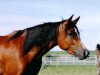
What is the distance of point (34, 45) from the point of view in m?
8.73

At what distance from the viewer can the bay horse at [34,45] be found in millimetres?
8500

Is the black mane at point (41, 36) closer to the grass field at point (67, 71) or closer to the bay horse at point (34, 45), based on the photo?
the bay horse at point (34, 45)

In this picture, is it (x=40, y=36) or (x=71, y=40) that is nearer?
(x=71, y=40)

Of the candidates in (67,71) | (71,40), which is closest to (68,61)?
(67,71)

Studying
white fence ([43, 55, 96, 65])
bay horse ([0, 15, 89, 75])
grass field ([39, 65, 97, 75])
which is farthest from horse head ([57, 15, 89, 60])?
white fence ([43, 55, 96, 65])

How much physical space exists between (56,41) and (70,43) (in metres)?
0.36

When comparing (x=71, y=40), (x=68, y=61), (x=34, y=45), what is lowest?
(x=68, y=61)

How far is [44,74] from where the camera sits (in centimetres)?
2034

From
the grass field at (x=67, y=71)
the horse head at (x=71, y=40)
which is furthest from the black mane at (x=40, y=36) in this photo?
the grass field at (x=67, y=71)

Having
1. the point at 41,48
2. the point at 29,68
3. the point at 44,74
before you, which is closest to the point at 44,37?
the point at 41,48

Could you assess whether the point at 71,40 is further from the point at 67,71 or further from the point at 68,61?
the point at 68,61

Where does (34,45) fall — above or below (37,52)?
above

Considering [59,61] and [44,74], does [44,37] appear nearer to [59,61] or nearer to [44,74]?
[44,74]

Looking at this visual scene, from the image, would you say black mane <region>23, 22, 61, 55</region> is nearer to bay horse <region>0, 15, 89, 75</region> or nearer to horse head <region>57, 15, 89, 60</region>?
bay horse <region>0, 15, 89, 75</region>
